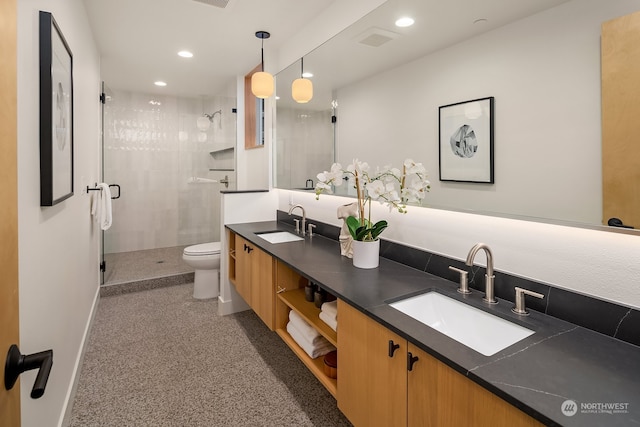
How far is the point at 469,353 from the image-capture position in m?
0.95

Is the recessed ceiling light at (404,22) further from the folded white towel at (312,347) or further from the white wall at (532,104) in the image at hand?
the folded white towel at (312,347)

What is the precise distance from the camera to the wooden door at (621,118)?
997mm

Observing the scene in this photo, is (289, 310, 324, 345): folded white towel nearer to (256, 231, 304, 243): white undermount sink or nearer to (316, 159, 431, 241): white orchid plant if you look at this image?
(316, 159, 431, 241): white orchid plant

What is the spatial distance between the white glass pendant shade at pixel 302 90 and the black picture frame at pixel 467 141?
1.35 metres

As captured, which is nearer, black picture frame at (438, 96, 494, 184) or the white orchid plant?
black picture frame at (438, 96, 494, 184)

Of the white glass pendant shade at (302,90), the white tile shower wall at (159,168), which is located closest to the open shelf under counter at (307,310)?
the white glass pendant shade at (302,90)

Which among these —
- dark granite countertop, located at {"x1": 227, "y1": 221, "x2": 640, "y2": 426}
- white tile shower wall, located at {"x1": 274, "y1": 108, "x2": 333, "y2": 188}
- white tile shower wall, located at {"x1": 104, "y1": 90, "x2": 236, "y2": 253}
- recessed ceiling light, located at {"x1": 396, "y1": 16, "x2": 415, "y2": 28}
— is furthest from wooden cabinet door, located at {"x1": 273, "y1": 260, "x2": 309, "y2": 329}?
white tile shower wall, located at {"x1": 104, "y1": 90, "x2": 236, "y2": 253}

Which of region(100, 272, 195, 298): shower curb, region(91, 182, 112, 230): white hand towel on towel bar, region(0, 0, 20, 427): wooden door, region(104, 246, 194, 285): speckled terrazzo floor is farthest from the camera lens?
region(104, 246, 194, 285): speckled terrazzo floor

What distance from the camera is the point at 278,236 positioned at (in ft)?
9.09

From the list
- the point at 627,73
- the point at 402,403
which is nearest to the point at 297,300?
the point at 402,403

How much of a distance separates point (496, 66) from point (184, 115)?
4.65 m

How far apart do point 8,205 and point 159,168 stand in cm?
478

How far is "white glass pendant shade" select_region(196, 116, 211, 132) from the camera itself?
4.84m

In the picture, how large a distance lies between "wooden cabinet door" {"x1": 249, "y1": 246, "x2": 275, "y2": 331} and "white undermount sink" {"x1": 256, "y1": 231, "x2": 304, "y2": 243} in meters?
0.24
